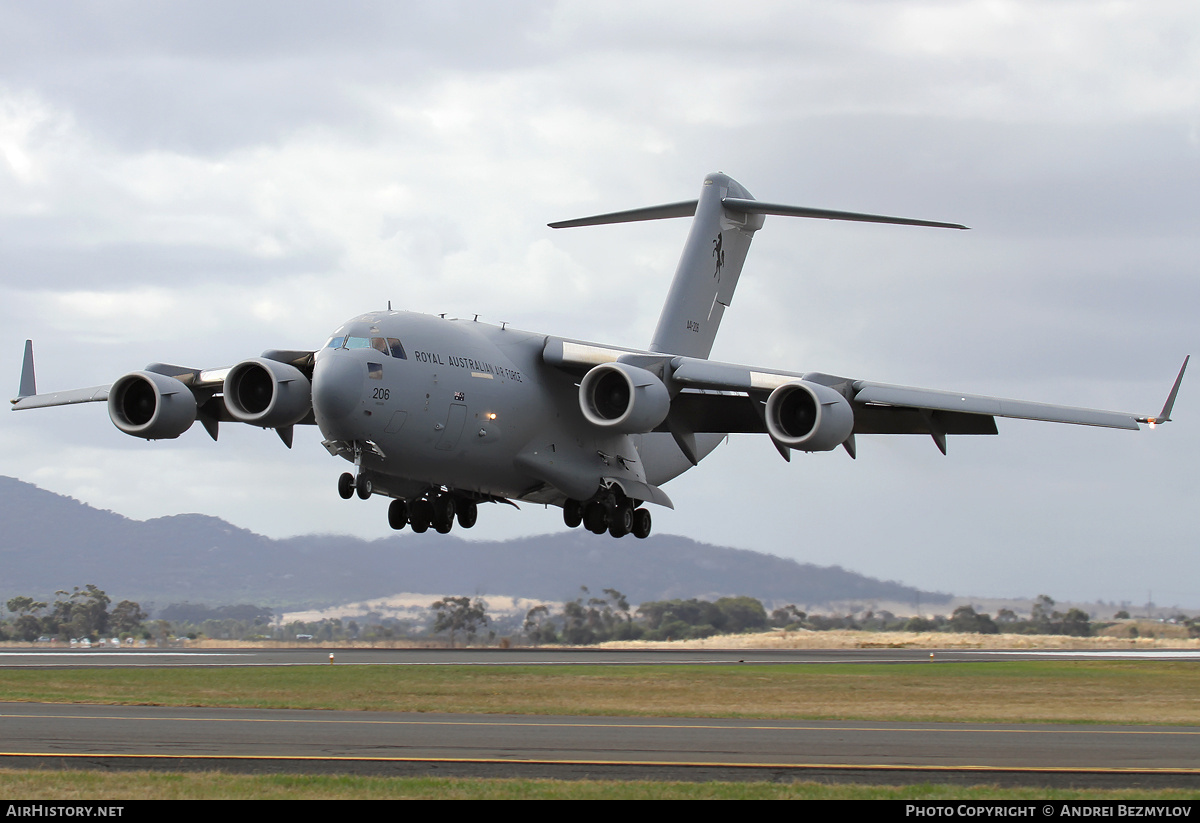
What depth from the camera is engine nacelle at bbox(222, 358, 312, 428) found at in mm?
20766

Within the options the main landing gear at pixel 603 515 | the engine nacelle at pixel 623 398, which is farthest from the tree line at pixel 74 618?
the engine nacelle at pixel 623 398

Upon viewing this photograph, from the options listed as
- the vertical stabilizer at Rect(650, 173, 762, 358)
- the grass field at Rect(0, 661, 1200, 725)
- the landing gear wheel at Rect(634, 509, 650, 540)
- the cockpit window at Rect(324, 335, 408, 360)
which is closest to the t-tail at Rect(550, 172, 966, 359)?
the vertical stabilizer at Rect(650, 173, 762, 358)

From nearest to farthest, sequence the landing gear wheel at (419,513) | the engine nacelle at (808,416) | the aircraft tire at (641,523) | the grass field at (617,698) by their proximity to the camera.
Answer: the grass field at (617,698) < the engine nacelle at (808,416) < the landing gear wheel at (419,513) < the aircraft tire at (641,523)

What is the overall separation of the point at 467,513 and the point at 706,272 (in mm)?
7476

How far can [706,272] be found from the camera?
27.2 m

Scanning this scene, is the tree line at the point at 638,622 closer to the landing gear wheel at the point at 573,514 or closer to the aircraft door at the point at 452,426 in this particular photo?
the landing gear wheel at the point at 573,514

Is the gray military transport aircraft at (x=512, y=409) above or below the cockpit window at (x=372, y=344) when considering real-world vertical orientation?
below

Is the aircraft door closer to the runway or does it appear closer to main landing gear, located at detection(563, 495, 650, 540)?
main landing gear, located at detection(563, 495, 650, 540)

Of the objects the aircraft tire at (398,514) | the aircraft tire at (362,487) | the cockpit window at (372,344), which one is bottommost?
the aircraft tire at (398,514)

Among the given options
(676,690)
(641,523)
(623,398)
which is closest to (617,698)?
(676,690)

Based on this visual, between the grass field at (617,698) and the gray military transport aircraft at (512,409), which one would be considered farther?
the gray military transport aircraft at (512,409)

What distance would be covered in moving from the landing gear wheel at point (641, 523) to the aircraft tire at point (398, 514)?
13.5 feet

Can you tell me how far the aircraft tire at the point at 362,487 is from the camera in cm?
2066

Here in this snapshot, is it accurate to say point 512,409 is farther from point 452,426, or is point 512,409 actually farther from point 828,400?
point 828,400
